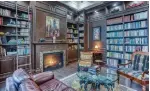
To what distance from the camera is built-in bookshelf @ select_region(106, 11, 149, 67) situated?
436 cm

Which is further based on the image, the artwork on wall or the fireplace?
the artwork on wall

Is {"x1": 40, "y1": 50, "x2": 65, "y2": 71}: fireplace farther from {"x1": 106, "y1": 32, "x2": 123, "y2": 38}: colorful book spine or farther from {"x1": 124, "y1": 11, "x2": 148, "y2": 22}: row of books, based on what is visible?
{"x1": 124, "y1": 11, "x2": 148, "y2": 22}: row of books

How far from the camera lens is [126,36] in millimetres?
4852

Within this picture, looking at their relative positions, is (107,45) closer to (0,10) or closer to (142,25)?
(142,25)

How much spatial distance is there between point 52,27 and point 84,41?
7.54 ft

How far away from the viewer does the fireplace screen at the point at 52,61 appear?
492 cm

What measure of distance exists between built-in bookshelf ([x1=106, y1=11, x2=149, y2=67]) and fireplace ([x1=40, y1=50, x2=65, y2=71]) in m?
2.23

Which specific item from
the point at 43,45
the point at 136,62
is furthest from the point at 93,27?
the point at 136,62

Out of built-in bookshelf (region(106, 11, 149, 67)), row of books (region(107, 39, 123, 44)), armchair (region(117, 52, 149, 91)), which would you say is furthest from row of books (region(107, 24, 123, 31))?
armchair (region(117, 52, 149, 91))

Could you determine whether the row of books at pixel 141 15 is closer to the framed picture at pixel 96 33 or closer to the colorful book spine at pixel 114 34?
the colorful book spine at pixel 114 34

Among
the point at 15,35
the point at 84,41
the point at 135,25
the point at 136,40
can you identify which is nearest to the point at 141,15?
the point at 135,25

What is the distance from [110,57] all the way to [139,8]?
2.36 metres

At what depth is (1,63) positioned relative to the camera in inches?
140

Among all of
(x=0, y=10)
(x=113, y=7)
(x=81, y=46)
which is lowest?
(x=81, y=46)
